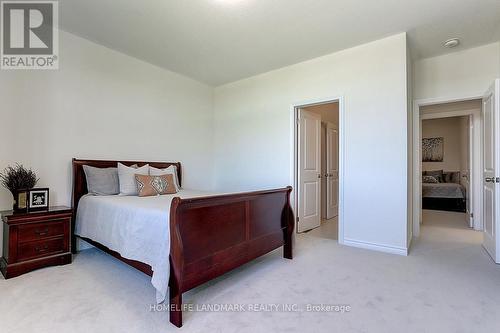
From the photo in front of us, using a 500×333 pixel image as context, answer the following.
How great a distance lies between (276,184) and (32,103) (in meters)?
3.26

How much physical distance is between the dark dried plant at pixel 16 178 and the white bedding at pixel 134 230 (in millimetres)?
529

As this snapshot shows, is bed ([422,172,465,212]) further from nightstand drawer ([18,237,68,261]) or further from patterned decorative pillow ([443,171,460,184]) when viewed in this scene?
nightstand drawer ([18,237,68,261])

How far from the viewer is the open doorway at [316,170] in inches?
157

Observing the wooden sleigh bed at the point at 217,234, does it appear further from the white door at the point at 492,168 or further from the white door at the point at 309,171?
the white door at the point at 492,168

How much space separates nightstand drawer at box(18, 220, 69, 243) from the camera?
237 cm

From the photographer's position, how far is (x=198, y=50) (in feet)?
11.3

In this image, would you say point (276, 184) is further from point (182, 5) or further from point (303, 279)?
point (182, 5)

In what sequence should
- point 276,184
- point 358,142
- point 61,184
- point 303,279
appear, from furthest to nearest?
point 276,184 < point 358,142 < point 61,184 < point 303,279

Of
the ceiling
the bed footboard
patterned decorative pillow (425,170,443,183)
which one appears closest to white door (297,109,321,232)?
the ceiling

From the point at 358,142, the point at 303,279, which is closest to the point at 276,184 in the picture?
the point at 358,142

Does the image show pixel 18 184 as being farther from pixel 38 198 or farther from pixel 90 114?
pixel 90 114

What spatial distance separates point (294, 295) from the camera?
6.57 ft

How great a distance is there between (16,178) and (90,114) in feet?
3.61
